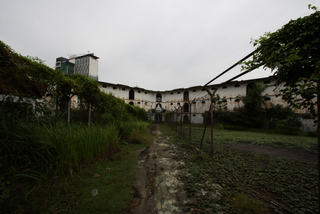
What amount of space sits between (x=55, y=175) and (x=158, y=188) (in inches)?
65.9

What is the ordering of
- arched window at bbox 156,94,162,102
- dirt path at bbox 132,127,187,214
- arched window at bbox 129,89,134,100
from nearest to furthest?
dirt path at bbox 132,127,187,214 < arched window at bbox 129,89,134,100 < arched window at bbox 156,94,162,102

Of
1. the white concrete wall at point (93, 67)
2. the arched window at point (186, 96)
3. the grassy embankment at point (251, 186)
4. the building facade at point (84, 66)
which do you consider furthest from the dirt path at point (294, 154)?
the white concrete wall at point (93, 67)

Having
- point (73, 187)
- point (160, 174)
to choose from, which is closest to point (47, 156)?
point (73, 187)

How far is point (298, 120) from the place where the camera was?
490 inches

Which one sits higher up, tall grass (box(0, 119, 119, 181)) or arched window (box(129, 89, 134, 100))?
arched window (box(129, 89, 134, 100))

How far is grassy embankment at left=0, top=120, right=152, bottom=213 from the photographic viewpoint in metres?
1.50

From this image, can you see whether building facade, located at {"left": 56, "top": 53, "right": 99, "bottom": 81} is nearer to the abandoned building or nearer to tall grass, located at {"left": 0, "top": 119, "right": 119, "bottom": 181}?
the abandoned building

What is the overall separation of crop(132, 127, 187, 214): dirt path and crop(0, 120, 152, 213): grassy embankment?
0.59ft

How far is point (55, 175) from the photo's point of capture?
1992mm

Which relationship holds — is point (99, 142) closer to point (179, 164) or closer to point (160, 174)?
point (160, 174)

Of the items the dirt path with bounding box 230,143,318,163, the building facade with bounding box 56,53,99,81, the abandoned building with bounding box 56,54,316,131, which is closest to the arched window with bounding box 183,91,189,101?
the abandoned building with bounding box 56,54,316,131

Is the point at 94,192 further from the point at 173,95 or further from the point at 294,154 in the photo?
the point at 173,95

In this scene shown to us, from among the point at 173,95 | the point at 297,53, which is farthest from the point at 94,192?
the point at 173,95

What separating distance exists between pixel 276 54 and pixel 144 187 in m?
2.58
